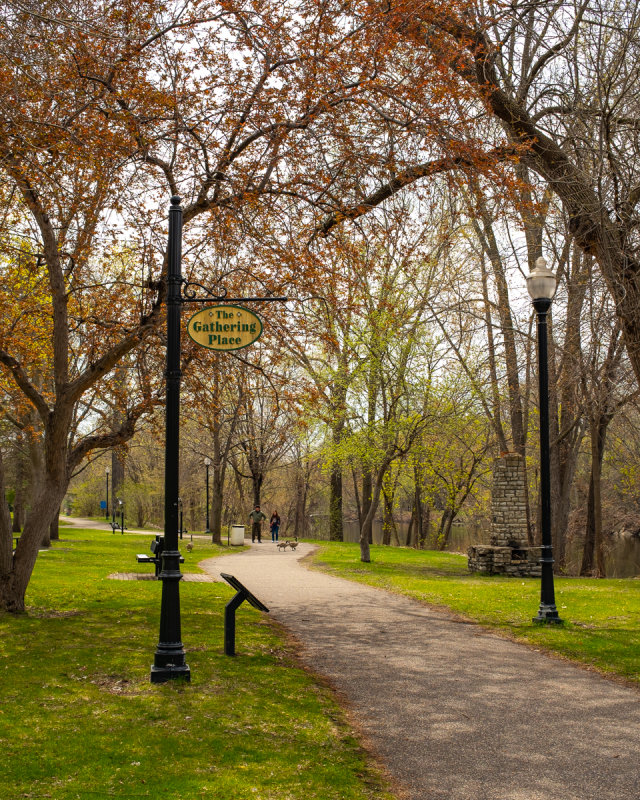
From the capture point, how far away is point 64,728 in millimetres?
5340

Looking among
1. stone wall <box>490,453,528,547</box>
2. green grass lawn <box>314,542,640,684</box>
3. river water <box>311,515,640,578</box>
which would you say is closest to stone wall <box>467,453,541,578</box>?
stone wall <box>490,453,528,547</box>

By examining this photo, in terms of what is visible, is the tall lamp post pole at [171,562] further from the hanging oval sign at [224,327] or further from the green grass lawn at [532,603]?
the green grass lawn at [532,603]

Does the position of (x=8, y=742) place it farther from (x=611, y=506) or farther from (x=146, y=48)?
(x=611, y=506)

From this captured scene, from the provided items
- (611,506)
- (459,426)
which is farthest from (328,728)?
(611,506)

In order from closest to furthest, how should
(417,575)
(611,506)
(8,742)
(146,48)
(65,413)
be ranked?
(8,742) → (146,48) → (65,413) → (417,575) → (611,506)

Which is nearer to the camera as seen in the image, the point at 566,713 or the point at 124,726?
the point at 124,726

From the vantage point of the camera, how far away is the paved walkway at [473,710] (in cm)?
460

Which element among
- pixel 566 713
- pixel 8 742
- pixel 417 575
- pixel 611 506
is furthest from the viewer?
pixel 611 506

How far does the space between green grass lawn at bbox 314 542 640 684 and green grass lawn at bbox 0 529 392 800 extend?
3.32 metres

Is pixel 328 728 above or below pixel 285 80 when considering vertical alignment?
below

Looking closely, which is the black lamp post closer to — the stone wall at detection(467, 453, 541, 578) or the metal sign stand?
the metal sign stand

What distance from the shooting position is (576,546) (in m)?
40.8

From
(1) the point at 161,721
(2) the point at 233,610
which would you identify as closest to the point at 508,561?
(2) the point at 233,610

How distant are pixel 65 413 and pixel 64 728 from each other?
5897 millimetres
